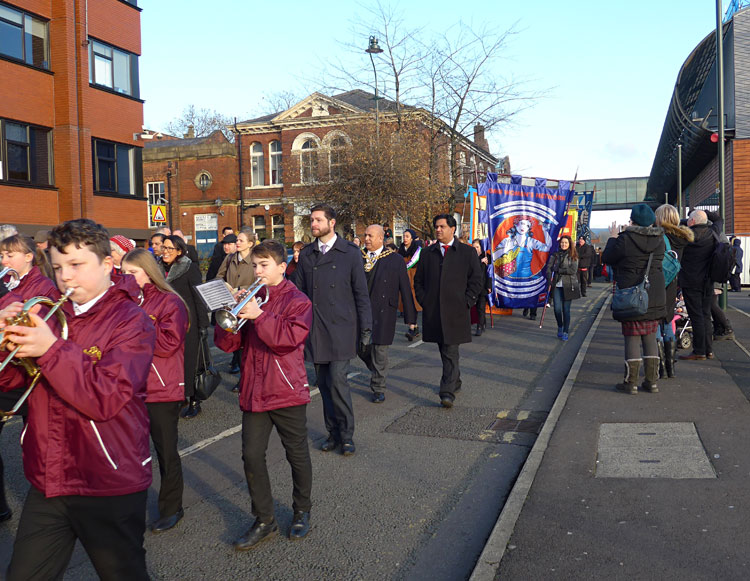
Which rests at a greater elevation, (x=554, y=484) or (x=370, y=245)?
(x=370, y=245)

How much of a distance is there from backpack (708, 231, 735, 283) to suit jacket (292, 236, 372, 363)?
5.47 metres

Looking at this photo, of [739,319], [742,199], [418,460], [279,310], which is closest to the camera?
[279,310]

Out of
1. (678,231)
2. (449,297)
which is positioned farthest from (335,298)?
(678,231)

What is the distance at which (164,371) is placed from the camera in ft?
14.2

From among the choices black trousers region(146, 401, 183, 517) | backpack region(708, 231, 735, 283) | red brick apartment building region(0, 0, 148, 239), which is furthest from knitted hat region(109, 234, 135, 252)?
red brick apartment building region(0, 0, 148, 239)

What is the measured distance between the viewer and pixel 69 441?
8.38 ft

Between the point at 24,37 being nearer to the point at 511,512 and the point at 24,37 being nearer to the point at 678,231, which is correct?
the point at 678,231

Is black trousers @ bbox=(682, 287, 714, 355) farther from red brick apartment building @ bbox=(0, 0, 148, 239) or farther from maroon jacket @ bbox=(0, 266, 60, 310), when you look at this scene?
red brick apartment building @ bbox=(0, 0, 148, 239)

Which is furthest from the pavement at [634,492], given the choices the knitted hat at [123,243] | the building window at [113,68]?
the building window at [113,68]

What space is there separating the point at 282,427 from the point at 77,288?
1896 millimetres

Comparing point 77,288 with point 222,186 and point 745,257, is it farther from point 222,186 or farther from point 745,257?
point 222,186

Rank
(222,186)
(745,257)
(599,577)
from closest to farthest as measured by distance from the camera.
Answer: (599,577) → (745,257) → (222,186)

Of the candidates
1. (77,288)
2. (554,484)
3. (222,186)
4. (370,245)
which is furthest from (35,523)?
(222,186)

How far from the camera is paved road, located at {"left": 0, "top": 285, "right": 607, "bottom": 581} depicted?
13.0 feet
